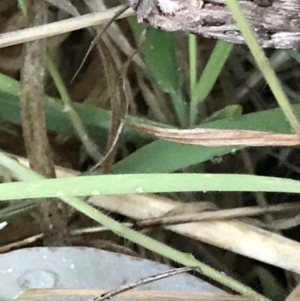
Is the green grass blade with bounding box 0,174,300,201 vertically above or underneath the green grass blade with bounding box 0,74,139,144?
underneath

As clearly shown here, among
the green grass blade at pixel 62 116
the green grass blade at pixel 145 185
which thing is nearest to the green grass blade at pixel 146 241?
the green grass blade at pixel 145 185

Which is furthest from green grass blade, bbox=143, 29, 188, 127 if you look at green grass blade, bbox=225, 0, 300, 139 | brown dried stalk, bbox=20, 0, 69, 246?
green grass blade, bbox=225, 0, 300, 139

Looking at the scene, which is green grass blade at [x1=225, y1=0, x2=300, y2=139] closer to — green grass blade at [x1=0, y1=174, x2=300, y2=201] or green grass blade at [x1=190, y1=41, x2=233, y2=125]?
green grass blade at [x1=0, y1=174, x2=300, y2=201]

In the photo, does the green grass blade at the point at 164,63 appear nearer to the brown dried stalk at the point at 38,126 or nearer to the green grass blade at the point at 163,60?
the green grass blade at the point at 163,60

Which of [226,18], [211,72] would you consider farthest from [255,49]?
[211,72]

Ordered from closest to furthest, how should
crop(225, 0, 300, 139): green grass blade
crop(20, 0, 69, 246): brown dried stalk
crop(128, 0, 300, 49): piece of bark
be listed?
1. crop(225, 0, 300, 139): green grass blade
2. crop(128, 0, 300, 49): piece of bark
3. crop(20, 0, 69, 246): brown dried stalk

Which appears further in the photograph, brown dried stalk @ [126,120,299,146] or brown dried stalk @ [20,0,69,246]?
brown dried stalk @ [20,0,69,246]
